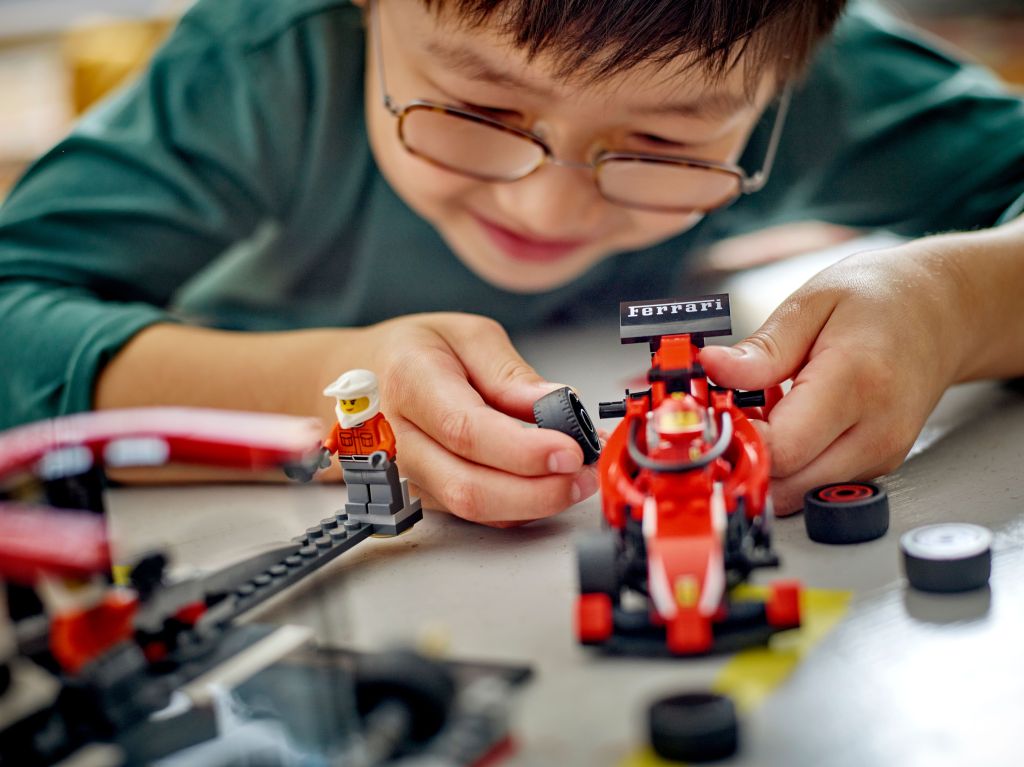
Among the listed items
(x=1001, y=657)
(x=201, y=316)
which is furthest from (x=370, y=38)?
(x=1001, y=657)

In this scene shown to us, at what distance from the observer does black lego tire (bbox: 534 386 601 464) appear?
0.45 meters

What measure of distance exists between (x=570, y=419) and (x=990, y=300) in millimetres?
295

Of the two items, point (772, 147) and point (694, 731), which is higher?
point (772, 147)

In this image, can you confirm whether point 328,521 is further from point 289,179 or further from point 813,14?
point 289,179

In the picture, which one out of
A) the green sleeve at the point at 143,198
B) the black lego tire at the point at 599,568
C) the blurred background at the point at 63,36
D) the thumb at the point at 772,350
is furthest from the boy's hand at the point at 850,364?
the blurred background at the point at 63,36

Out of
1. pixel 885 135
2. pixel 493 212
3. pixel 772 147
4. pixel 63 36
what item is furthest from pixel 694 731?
pixel 63 36

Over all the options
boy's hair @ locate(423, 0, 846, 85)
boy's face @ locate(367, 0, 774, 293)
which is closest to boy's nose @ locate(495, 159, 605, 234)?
boy's face @ locate(367, 0, 774, 293)

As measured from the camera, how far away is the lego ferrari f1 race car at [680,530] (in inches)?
13.6

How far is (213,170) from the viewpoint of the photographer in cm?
84

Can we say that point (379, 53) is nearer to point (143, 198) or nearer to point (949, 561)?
point (143, 198)

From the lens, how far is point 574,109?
565 mm

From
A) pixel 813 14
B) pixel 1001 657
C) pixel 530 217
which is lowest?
pixel 1001 657

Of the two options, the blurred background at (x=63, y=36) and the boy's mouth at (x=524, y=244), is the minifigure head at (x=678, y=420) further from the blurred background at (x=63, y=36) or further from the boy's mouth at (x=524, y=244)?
the blurred background at (x=63, y=36)

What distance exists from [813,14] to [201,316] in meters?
0.59
